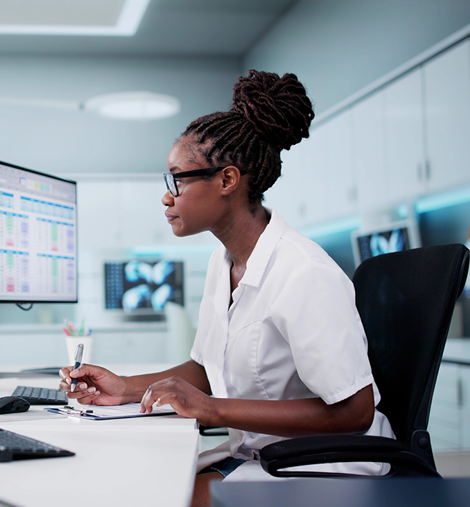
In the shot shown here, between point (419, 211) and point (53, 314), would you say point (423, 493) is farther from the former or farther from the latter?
point (53, 314)

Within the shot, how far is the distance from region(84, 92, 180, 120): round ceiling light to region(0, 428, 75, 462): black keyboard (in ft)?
12.3

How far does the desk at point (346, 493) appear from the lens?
37 cm

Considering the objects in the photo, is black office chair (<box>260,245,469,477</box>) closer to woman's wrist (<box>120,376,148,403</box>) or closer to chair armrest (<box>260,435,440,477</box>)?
chair armrest (<box>260,435,440,477</box>)

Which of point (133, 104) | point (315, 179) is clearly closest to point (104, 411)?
point (315, 179)

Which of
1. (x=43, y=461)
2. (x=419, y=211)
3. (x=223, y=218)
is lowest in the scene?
(x=43, y=461)

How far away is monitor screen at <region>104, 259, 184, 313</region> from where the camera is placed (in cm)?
492

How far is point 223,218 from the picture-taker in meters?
1.16

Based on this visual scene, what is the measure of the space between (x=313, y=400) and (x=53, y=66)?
5.38m

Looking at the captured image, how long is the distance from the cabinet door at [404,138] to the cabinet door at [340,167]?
42 centimetres

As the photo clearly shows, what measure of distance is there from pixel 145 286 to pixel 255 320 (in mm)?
4002

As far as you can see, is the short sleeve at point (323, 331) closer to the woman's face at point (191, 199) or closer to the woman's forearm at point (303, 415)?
the woman's forearm at point (303, 415)

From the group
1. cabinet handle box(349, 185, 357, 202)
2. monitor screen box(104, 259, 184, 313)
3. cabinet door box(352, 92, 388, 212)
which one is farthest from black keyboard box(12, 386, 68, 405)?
monitor screen box(104, 259, 184, 313)

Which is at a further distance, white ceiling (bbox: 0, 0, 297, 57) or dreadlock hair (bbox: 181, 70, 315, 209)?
white ceiling (bbox: 0, 0, 297, 57)

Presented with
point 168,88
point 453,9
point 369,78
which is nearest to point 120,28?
point 168,88
